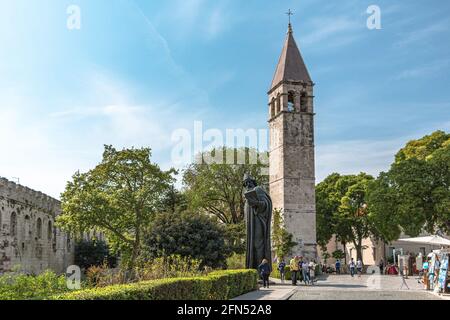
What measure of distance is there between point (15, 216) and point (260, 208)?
16.0m

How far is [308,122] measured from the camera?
47562mm

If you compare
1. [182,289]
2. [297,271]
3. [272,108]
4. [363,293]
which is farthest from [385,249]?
[182,289]

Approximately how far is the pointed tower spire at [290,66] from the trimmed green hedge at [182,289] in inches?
1172

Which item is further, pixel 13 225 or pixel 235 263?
pixel 13 225

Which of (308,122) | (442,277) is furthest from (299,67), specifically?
(442,277)

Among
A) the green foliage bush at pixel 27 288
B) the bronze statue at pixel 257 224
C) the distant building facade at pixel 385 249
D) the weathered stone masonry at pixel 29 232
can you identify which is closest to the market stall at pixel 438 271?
the bronze statue at pixel 257 224

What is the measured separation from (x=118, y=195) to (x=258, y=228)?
47.9 feet

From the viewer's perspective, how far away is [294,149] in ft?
153

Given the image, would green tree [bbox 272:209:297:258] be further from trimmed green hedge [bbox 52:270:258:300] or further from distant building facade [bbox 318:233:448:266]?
trimmed green hedge [bbox 52:270:258:300]

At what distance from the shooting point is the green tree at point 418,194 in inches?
1464

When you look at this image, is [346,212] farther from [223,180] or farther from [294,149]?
[223,180]

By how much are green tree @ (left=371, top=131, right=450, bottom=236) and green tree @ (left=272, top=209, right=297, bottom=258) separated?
7514 mm
